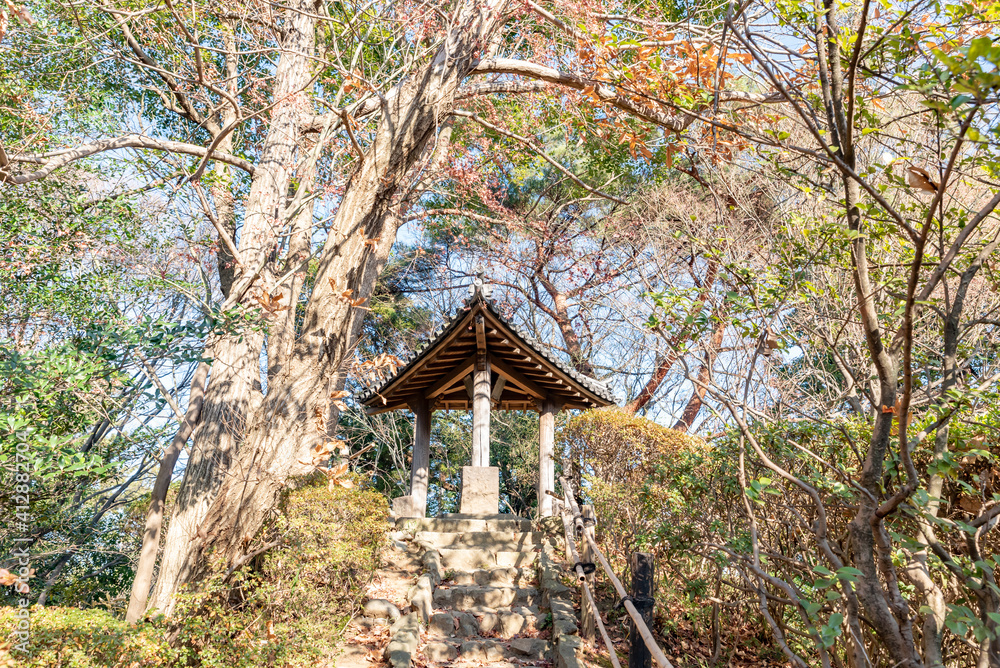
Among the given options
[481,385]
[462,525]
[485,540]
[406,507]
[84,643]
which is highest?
[481,385]

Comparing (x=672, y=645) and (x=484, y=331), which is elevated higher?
(x=484, y=331)

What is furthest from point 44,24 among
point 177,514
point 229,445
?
point 177,514

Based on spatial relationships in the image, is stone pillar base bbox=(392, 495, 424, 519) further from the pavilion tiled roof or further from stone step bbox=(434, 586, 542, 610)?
stone step bbox=(434, 586, 542, 610)

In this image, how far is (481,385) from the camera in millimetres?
8742

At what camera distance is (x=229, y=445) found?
564cm

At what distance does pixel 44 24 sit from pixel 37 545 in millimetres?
5838

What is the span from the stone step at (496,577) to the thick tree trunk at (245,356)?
2835mm

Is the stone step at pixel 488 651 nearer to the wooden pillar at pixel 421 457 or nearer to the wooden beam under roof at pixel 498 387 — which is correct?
the wooden pillar at pixel 421 457

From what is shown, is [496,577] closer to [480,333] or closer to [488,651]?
[488,651]

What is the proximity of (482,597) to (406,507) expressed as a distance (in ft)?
10.5

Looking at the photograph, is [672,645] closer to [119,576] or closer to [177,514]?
[177,514]

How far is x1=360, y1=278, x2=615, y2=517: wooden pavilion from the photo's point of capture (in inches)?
324

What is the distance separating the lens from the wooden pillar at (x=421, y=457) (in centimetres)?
943

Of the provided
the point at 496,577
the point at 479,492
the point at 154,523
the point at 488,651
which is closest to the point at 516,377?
the point at 479,492
